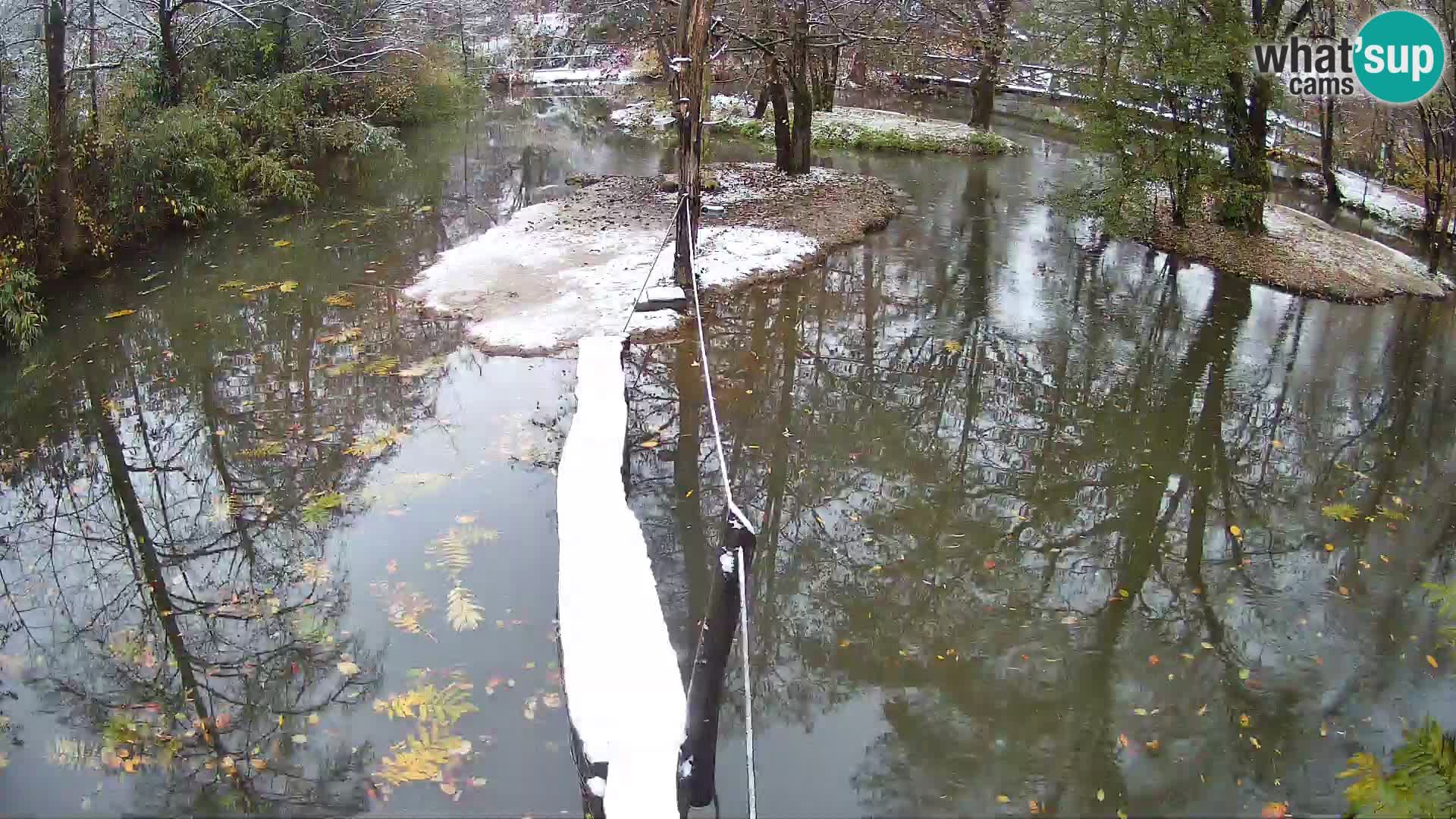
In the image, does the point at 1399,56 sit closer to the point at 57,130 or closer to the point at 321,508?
the point at 321,508

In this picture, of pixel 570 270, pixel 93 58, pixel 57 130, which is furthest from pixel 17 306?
pixel 93 58

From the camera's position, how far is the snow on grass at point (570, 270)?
10508mm

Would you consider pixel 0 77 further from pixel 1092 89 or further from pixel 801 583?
pixel 1092 89

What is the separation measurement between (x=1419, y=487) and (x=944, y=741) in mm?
5472

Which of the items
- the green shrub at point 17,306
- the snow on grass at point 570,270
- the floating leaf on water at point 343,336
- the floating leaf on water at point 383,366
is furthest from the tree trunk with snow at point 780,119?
the green shrub at point 17,306

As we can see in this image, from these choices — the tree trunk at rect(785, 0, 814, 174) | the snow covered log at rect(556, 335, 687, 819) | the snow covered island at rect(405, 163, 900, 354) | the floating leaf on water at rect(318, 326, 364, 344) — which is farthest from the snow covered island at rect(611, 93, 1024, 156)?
the snow covered log at rect(556, 335, 687, 819)

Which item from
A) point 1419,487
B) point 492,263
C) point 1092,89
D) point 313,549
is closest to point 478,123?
point 492,263

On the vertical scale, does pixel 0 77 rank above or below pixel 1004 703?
above

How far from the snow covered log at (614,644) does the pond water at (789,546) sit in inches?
26.9

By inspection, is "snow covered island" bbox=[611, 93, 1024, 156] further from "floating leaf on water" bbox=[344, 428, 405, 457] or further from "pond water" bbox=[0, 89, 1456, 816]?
"floating leaf on water" bbox=[344, 428, 405, 457]

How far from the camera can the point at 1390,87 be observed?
1547 centimetres

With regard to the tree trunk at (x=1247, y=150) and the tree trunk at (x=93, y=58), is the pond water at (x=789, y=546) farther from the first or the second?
the tree trunk at (x=93, y=58)

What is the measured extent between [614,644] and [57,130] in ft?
36.1

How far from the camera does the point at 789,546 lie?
21.6 feet
